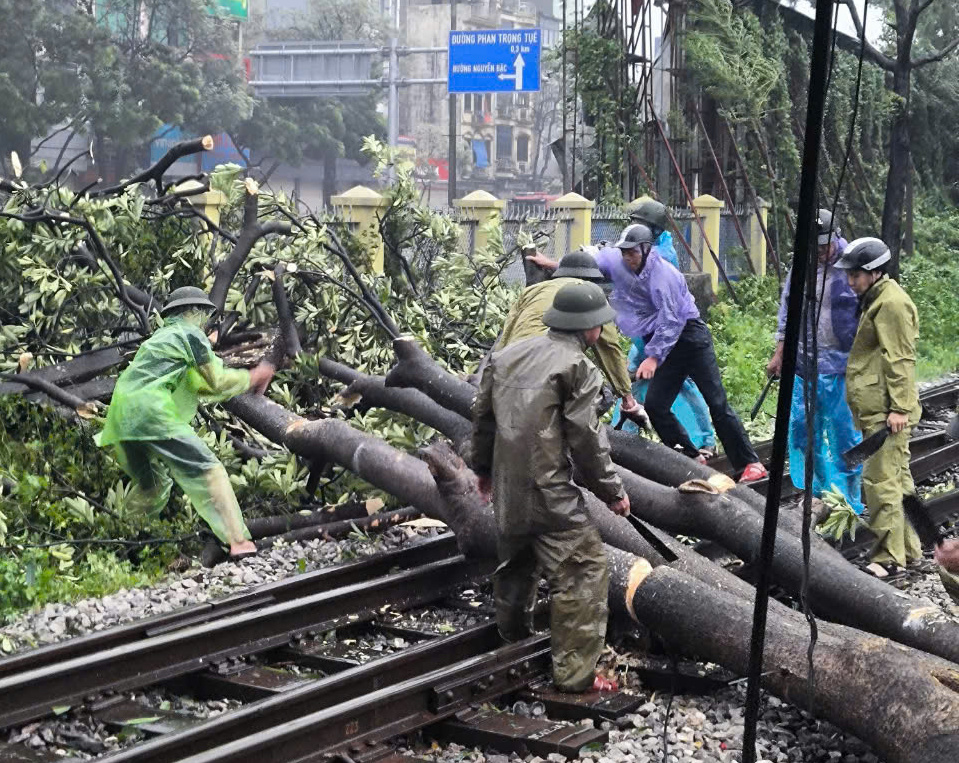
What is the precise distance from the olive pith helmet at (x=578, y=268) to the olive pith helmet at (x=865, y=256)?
1555 millimetres

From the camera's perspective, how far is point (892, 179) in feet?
76.9

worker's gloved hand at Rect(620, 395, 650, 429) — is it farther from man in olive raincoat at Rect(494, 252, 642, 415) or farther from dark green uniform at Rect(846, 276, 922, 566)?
dark green uniform at Rect(846, 276, 922, 566)

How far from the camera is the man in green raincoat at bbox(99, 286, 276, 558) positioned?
8.25 m

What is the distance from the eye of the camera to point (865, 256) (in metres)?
8.38

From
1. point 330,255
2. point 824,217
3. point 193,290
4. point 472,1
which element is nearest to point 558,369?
point 193,290

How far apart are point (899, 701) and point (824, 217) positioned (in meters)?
5.67

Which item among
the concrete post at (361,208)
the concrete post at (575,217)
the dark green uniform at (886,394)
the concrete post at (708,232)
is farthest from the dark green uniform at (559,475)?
the concrete post at (708,232)

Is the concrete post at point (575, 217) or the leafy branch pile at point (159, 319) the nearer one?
the leafy branch pile at point (159, 319)

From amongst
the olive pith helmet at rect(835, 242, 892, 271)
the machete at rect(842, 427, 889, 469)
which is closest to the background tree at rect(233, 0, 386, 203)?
the olive pith helmet at rect(835, 242, 892, 271)

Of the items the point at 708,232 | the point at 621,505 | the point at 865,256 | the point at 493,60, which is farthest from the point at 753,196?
the point at 621,505

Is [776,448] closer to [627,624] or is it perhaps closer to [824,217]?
[627,624]

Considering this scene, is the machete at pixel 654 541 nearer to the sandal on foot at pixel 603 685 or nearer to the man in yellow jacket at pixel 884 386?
the sandal on foot at pixel 603 685

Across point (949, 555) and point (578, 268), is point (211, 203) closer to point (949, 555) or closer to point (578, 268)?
point (578, 268)

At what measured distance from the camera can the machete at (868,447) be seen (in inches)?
330
